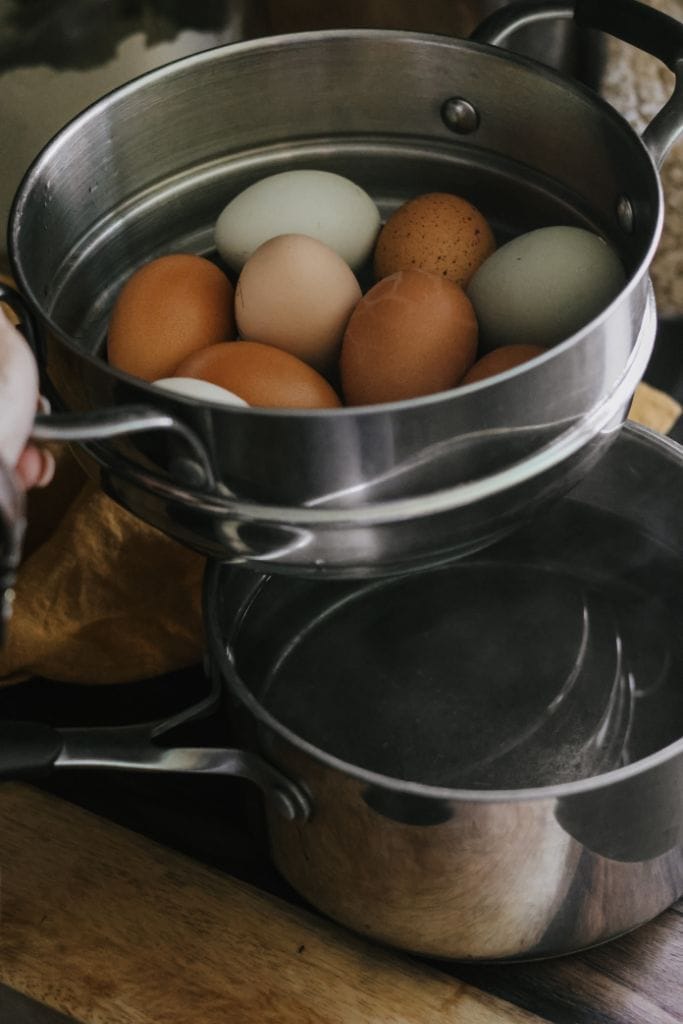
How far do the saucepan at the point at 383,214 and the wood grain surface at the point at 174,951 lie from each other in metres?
0.21

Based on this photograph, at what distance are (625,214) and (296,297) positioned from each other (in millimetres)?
171

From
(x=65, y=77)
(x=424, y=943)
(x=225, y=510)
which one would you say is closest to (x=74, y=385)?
(x=225, y=510)

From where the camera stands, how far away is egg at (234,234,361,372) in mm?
601

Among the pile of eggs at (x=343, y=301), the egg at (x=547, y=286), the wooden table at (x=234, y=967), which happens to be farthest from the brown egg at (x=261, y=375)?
the wooden table at (x=234, y=967)

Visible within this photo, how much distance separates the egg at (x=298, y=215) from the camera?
651mm

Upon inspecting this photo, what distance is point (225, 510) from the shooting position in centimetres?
51

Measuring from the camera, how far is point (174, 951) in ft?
2.06

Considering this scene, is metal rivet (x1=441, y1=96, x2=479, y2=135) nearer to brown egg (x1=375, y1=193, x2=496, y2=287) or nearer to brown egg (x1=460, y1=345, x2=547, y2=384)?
brown egg (x1=375, y1=193, x2=496, y2=287)

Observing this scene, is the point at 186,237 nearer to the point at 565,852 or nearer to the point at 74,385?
the point at 74,385

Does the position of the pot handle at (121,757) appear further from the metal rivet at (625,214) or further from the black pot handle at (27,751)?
the metal rivet at (625,214)

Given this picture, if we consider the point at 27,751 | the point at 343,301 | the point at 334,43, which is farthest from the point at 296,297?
the point at 27,751

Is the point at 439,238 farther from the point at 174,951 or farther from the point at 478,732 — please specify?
the point at 174,951

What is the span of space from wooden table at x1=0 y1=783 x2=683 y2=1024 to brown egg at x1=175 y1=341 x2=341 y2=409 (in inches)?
10.7

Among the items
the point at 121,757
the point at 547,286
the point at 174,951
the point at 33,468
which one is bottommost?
the point at 174,951
